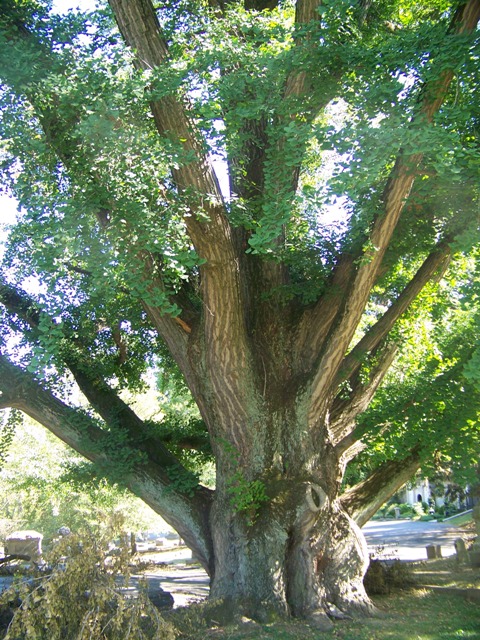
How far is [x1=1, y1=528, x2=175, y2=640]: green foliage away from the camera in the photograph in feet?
17.0

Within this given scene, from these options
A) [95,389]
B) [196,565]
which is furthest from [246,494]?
[196,565]

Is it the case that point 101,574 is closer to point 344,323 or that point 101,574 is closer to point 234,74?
point 344,323

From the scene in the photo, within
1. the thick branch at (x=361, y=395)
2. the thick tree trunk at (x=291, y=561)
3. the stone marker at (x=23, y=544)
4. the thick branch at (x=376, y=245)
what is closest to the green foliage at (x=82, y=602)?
the thick tree trunk at (x=291, y=561)

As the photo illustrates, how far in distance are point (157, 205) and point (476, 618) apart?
6693 millimetres

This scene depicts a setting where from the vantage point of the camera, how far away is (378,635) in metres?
6.30

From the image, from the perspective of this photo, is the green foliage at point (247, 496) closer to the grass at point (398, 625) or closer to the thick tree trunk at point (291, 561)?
the thick tree trunk at point (291, 561)

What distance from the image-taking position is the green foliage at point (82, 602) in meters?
5.18

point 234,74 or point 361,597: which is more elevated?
point 234,74

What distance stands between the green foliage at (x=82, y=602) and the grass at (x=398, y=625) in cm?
101

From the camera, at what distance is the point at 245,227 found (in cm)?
684

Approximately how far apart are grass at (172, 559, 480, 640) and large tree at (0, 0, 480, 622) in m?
0.46

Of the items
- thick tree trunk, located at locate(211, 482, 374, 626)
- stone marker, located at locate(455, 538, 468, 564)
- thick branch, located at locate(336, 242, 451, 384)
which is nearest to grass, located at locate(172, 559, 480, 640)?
thick tree trunk, located at locate(211, 482, 374, 626)

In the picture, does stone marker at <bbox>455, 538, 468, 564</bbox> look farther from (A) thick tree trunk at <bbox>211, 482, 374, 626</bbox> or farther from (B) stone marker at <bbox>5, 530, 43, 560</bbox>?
(B) stone marker at <bbox>5, 530, 43, 560</bbox>

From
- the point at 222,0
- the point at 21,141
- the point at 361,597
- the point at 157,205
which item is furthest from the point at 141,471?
the point at 222,0
